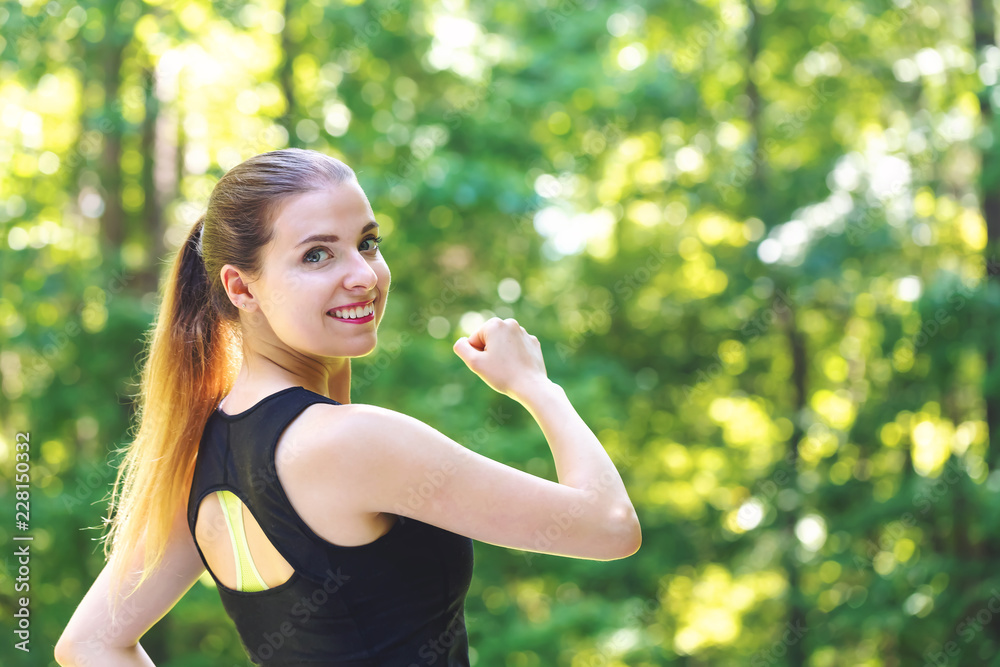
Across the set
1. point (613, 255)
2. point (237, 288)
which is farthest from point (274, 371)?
point (613, 255)

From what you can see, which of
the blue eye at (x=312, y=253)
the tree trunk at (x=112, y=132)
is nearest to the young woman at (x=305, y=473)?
the blue eye at (x=312, y=253)

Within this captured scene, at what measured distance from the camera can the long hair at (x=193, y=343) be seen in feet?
3.99

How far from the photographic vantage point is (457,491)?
3.37 ft

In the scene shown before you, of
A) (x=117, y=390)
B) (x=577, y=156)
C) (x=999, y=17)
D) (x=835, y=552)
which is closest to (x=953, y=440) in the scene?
(x=835, y=552)

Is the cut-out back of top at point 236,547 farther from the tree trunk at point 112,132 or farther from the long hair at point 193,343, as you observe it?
the tree trunk at point 112,132

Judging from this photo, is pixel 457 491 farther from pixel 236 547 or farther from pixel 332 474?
pixel 236 547

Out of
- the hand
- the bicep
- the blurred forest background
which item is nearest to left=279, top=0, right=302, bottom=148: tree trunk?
the blurred forest background

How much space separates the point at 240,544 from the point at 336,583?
0.54ft

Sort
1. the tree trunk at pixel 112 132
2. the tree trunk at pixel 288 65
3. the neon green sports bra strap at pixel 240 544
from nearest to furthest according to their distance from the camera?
the neon green sports bra strap at pixel 240 544, the tree trunk at pixel 112 132, the tree trunk at pixel 288 65

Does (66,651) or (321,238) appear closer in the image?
(321,238)

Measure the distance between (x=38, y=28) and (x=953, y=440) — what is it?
7.76m

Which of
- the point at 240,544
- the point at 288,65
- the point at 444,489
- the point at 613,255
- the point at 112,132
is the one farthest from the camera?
the point at 613,255

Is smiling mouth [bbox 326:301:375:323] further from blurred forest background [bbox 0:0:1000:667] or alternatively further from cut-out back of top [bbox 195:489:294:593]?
blurred forest background [bbox 0:0:1000:667]

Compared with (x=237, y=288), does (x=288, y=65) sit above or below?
above
